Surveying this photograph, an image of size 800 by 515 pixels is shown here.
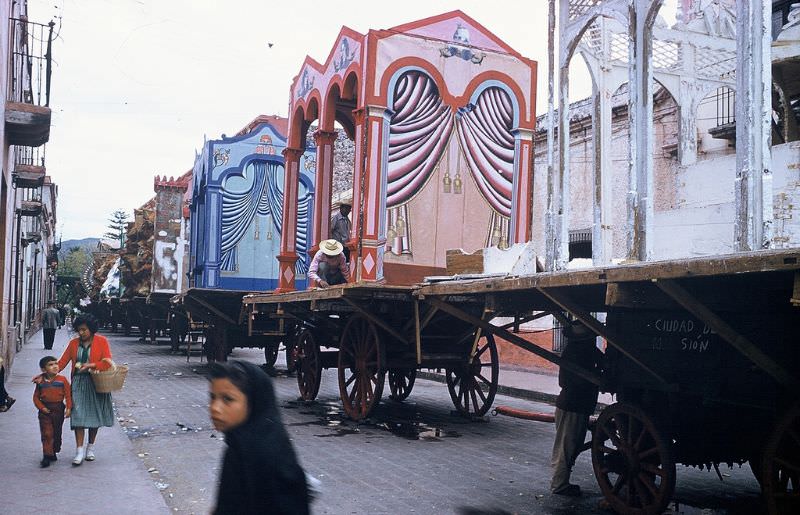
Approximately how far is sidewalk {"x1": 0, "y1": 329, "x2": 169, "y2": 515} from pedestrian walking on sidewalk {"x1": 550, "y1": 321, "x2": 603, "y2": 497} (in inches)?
126

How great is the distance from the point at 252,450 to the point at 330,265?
8767 mm

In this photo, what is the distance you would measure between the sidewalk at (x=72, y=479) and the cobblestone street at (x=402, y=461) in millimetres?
201

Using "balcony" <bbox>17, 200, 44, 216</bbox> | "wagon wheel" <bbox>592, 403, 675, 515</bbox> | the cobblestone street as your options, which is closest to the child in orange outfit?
the cobblestone street

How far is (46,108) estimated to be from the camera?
11.1m

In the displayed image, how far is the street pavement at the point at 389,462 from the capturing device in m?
6.13

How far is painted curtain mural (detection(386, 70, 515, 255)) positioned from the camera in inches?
423

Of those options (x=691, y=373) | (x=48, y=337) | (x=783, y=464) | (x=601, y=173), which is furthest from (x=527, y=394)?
(x=48, y=337)

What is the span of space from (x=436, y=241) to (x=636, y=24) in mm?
4209

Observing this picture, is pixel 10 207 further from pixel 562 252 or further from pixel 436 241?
pixel 562 252

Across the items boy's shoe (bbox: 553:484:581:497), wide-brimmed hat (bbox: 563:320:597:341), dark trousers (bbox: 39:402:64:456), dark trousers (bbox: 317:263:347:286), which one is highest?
dark trousers (bbox: 317:263:347:286)

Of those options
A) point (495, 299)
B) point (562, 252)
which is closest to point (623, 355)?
point (495, 299)

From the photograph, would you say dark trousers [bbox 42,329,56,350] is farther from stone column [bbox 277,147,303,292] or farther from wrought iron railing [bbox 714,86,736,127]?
wrought iron railing [bbox 714,86,736,127]

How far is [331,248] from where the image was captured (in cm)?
1139

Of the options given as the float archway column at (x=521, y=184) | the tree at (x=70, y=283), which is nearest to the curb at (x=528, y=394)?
the float archway column at (x=521, y=184)
